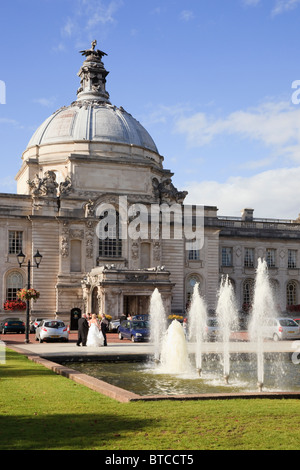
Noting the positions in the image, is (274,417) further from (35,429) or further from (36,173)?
(36,173)

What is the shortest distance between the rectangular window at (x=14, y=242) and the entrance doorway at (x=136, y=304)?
12.0 meters

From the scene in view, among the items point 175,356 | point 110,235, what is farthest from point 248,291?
point 175,356

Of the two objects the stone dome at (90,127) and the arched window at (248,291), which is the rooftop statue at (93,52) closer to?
the stone dome at (90,127)

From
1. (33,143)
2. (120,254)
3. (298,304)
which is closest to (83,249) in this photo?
(120,254)

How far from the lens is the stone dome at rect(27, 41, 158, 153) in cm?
6556

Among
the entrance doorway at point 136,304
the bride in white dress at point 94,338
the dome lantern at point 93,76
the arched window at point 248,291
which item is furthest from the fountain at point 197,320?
the dome lantern at point 93,76

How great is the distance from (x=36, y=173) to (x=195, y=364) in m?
44.3

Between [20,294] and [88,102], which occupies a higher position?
[88,102]

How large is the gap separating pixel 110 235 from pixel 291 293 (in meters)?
24.3

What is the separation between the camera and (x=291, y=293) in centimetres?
7094

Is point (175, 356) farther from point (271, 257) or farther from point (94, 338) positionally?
point (271, 257)

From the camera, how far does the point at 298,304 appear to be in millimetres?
69625

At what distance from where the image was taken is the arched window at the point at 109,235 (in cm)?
5900

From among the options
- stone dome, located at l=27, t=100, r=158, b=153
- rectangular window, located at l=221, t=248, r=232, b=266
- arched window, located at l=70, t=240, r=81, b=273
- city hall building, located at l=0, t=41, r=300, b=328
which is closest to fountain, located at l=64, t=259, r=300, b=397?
city hall building, located at l=0, t=41, r=300, b=328
